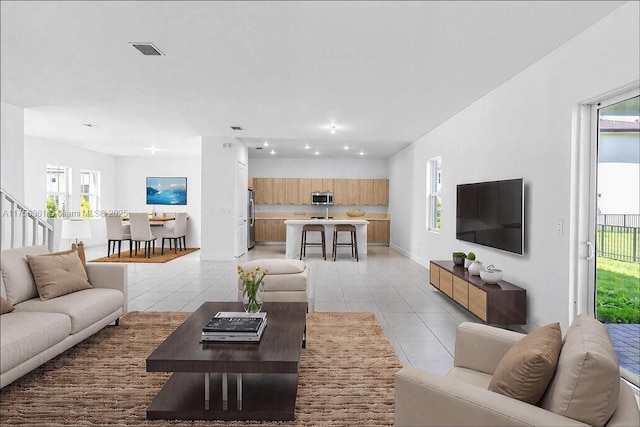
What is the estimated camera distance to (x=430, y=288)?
561 centimetres

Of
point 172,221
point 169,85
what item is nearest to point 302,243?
point 172,221

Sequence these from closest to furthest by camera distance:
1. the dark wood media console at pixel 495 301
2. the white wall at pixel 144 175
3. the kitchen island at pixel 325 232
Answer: the dark wood media console at pixel 495 301, the kitchen island at pixel 325 232, the white wall at pixel 144 175

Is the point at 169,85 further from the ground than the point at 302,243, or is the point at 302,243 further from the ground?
the point at 169,85

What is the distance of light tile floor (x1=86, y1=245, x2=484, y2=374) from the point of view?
346cm

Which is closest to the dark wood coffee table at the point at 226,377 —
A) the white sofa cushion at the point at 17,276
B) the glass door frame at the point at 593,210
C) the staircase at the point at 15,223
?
the white sofa cushion at the point at 17,276

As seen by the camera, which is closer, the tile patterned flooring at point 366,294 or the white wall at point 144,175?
the tile patterned flooring at point 366,294

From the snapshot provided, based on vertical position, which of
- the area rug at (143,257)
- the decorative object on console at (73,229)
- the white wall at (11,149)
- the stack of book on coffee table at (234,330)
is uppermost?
the white wall at (11,149)

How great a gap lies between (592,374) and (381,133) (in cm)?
669

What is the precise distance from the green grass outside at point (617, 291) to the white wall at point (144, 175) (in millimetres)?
10006

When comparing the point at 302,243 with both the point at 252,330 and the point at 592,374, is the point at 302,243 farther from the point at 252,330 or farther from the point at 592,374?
the point at 592,374

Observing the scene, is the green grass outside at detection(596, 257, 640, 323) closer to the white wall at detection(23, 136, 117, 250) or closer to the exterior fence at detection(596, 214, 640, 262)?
the exterior fence at detection(596, 214, 640, 262)

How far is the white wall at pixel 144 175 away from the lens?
11297 millimetres

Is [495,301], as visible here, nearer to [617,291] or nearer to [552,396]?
[617,291]

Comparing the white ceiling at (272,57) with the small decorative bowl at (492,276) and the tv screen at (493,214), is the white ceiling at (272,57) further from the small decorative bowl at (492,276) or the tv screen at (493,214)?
the small decorative bowl at (492,276)
